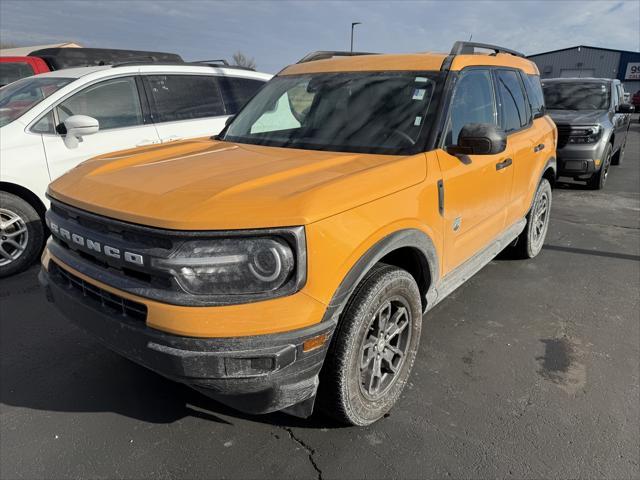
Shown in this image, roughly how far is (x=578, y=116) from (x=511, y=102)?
5286 millimetres

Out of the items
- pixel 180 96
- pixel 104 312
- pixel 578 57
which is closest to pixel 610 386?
pixel 104 312

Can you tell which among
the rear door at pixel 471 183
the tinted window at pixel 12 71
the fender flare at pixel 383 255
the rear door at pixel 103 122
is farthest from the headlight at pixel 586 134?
the tinted window at pixel 12 71

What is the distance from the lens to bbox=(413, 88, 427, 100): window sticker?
2914 mm

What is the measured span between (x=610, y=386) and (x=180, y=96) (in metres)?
5.00

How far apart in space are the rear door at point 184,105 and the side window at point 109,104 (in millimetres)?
188

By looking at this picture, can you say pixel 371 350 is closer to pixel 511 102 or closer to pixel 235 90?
pixel 511 102

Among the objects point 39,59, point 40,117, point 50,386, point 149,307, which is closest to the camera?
point 149,307

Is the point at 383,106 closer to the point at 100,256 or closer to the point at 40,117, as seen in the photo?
the point at 100,256

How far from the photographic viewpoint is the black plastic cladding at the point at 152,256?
185cm

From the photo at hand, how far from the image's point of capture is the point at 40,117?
4.47 meters

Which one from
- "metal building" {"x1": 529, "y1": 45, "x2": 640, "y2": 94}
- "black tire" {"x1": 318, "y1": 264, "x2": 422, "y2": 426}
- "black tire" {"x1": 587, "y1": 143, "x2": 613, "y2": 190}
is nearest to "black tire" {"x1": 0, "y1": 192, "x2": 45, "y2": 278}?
"black tire" {"x1": 318, "y1": 264, "x2": 422, "y2": 426}

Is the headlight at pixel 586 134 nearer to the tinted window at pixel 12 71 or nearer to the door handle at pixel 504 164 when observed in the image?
the door handle at pixel 504 164

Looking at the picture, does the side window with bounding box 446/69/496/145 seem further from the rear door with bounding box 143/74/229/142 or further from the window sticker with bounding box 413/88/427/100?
the rear door with bounding box 143/74/229/142

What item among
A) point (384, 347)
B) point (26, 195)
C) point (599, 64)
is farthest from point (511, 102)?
point (599, 64)
